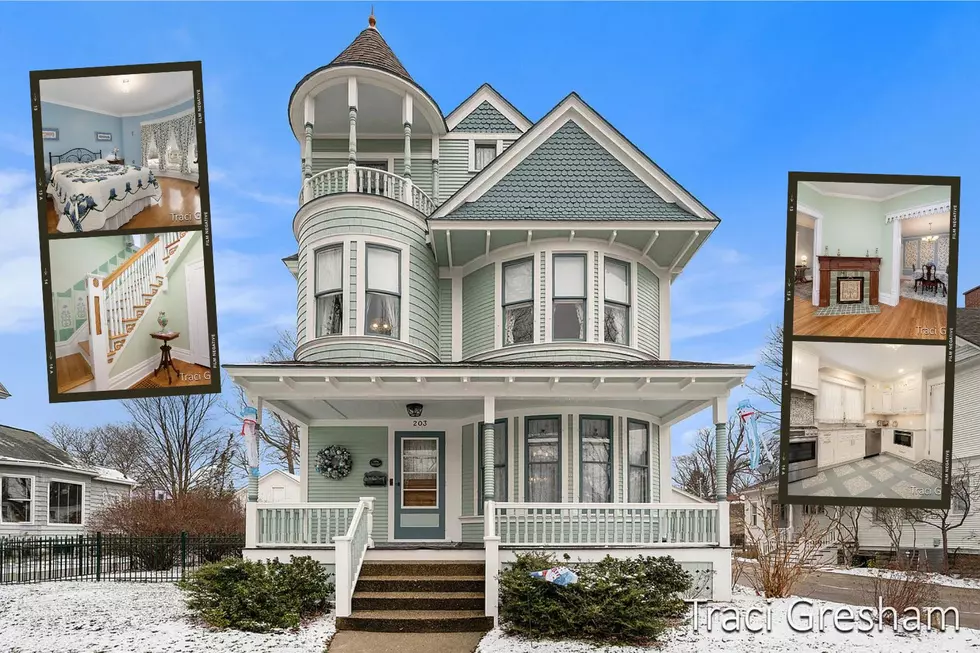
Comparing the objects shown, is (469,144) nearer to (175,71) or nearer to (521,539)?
(521,539)

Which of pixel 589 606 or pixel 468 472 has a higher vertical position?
pixel 468 472

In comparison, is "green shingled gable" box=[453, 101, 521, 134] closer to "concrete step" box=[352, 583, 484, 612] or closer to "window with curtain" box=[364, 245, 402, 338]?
"window with curtain" box=[364, 245, 402, 338]

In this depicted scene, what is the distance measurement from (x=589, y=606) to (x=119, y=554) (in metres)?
13.8

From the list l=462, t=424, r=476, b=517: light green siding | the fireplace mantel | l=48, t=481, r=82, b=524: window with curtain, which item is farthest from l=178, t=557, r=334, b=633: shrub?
l=48, t=481, r=82, b=524: window with curtain

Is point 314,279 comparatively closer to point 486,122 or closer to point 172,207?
point 486,122

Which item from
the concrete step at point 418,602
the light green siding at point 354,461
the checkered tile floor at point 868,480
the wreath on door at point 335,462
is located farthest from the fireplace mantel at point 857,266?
the wreath on door at point 335,462

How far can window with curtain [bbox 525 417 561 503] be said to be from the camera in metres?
13.6

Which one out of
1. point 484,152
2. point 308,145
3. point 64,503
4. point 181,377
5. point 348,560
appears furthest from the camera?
point 64,503

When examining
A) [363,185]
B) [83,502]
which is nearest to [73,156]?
[363,185]

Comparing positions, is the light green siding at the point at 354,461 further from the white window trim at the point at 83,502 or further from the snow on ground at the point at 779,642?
the white window trim at the point at 83,502

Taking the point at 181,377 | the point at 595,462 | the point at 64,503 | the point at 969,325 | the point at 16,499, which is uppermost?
the point at 969,325

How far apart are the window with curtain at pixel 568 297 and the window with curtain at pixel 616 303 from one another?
49 centimetres

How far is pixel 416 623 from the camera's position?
10.4 m

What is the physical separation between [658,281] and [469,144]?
524 cm
